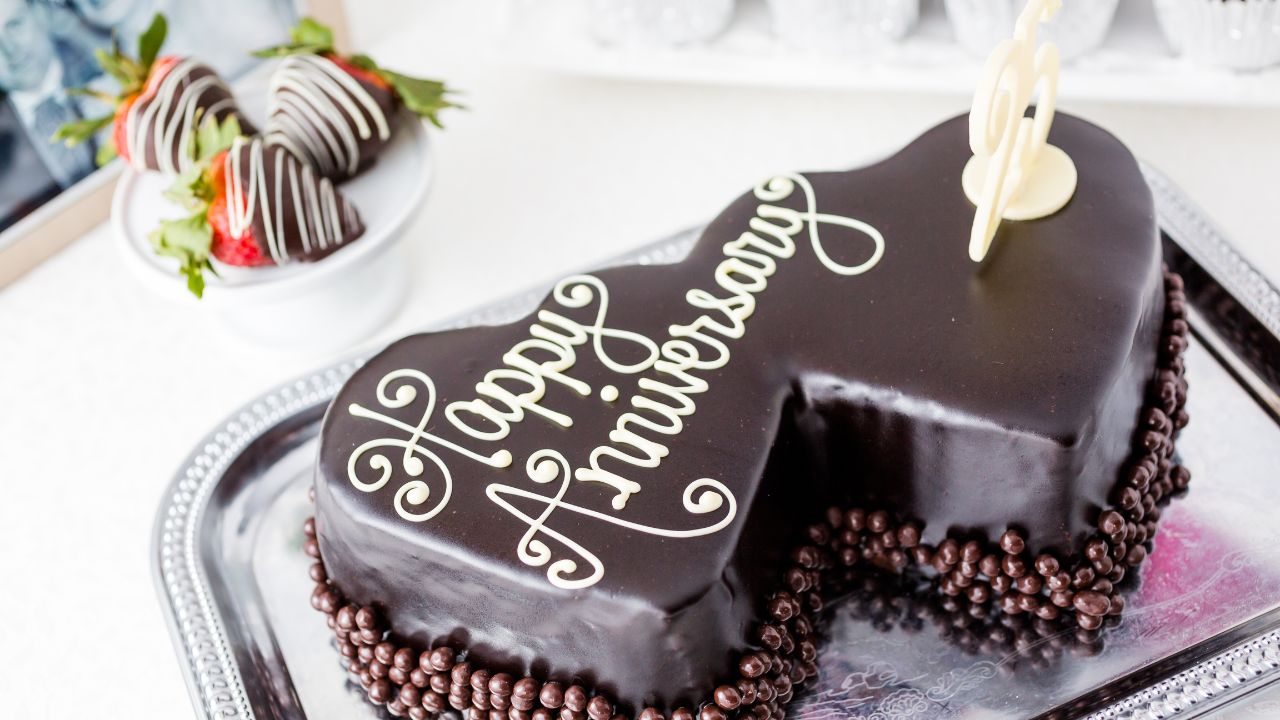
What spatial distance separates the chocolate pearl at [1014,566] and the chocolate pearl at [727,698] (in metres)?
0.37

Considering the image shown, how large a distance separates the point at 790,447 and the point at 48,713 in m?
1.03

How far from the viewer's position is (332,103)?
1848 millimetres

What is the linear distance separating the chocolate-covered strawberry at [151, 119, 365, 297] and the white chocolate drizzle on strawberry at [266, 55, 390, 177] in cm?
8

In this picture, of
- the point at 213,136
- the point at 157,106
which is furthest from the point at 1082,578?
the point at 157,106


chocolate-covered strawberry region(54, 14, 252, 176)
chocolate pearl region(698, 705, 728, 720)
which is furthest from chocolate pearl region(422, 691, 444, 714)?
chocolate-covered strawberry region(54, 14, 252, 176)

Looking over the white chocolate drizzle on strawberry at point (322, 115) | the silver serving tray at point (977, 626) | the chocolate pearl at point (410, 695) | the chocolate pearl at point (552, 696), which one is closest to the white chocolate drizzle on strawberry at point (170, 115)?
the white chocolate drizzle on strawberry at point (322, 115)

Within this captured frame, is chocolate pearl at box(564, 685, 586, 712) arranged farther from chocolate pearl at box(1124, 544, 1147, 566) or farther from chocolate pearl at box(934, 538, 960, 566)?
chocolate pearl at box(1124, 544, 1147, 566)

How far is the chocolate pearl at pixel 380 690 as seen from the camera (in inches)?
55.5

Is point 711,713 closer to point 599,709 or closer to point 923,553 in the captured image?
point 599,709

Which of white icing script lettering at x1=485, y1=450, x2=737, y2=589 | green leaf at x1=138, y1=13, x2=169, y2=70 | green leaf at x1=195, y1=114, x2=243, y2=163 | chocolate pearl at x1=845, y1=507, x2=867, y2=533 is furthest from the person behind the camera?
green leaf at x1=138, y1=13, x2=169, y2=70

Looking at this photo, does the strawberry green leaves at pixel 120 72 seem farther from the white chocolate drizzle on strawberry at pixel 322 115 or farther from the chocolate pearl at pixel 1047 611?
the chocolate pearl at pixel 1047 611

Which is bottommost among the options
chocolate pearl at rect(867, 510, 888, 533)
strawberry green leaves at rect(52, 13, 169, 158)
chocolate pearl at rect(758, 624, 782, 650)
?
chocolate pearl at rect(758, 624, 782, 650)

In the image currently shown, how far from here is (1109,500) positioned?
1.42m

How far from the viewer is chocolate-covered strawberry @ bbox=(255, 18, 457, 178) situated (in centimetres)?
183
